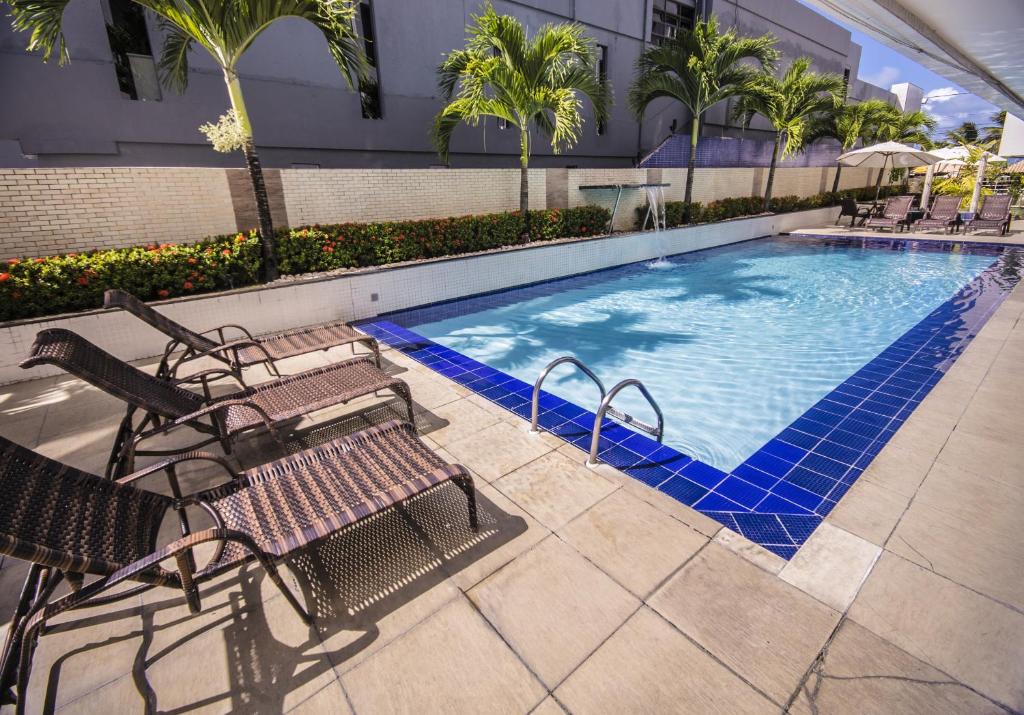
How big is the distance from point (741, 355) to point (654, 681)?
5301mm

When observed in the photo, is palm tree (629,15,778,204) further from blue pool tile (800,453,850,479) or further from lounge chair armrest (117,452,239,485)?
lounge chair armrest (117,452,239,485)

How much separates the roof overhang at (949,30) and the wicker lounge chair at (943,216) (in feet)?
43.6

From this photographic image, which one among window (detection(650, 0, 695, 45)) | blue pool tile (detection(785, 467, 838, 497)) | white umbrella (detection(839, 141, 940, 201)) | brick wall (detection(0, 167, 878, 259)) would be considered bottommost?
blue pool tile (detection(785, 467, 838, 497))

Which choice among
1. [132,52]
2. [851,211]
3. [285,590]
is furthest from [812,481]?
[851,211]

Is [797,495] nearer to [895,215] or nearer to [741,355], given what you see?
[741,355]

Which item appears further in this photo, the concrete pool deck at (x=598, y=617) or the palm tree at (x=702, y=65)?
the palm tree at (x=702, y=65)

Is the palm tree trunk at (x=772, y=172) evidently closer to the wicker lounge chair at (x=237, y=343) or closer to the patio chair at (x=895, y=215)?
the patio chair at (x=895, y=215)

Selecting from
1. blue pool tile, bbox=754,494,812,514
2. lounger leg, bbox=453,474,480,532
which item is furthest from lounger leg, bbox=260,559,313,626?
blue pool tile, bbox=754,494,812,514

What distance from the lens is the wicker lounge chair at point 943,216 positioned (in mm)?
15027

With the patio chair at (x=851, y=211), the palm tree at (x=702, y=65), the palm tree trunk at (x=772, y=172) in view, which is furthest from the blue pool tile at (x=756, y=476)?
the patio chair at (x=851, y=211)

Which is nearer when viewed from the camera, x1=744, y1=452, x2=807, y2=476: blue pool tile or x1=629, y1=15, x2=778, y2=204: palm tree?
→ x1=744, y1=452, x2=807, y2=476: blue pool tile

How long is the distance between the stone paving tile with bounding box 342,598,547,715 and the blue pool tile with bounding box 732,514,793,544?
155cm

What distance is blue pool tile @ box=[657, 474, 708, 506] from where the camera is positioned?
3.04 meters

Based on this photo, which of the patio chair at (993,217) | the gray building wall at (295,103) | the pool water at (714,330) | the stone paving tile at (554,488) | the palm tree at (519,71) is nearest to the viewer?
the stone paving tile at (554,488)
